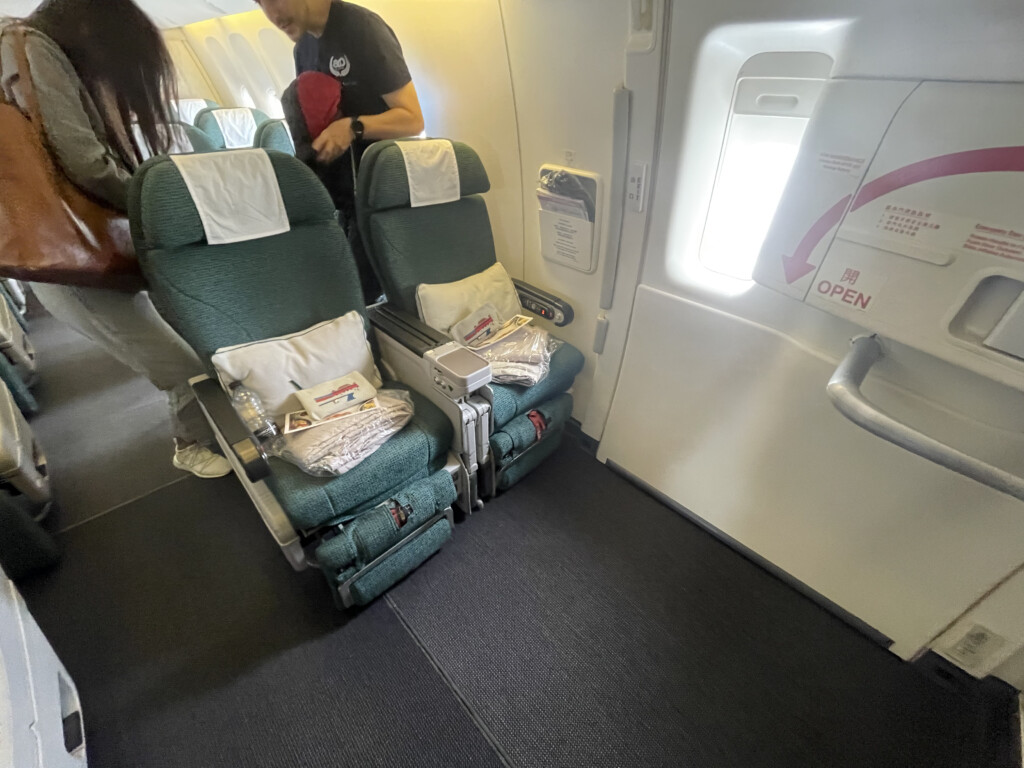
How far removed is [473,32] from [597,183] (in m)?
0.90

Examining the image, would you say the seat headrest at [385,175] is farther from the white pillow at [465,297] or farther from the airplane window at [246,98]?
the airplane window at [246,98]

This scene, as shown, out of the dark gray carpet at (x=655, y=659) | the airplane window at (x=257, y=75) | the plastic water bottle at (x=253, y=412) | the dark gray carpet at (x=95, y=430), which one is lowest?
the dark gray carpet at (x=655, y=659)

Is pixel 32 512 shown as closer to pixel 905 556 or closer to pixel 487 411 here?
pixel 487 411

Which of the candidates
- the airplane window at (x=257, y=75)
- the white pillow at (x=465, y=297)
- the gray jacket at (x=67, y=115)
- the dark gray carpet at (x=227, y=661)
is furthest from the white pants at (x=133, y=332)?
the airplane window at (x=257, y=75)

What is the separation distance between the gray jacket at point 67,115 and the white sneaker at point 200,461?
1184 millimetres

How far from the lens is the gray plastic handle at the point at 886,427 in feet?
2.97

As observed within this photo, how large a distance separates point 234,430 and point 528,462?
3.91 feet

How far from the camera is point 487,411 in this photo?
1603mm

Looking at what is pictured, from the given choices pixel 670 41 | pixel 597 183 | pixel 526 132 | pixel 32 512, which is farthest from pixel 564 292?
pixel 32 512

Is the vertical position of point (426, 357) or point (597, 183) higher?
point (597, 183)

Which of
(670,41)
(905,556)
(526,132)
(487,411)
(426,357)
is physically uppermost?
(670,41)

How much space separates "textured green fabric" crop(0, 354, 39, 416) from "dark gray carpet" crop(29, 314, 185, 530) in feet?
0.19

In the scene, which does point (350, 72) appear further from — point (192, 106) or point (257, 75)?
point (192, 106)

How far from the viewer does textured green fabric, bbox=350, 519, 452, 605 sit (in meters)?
1.46
